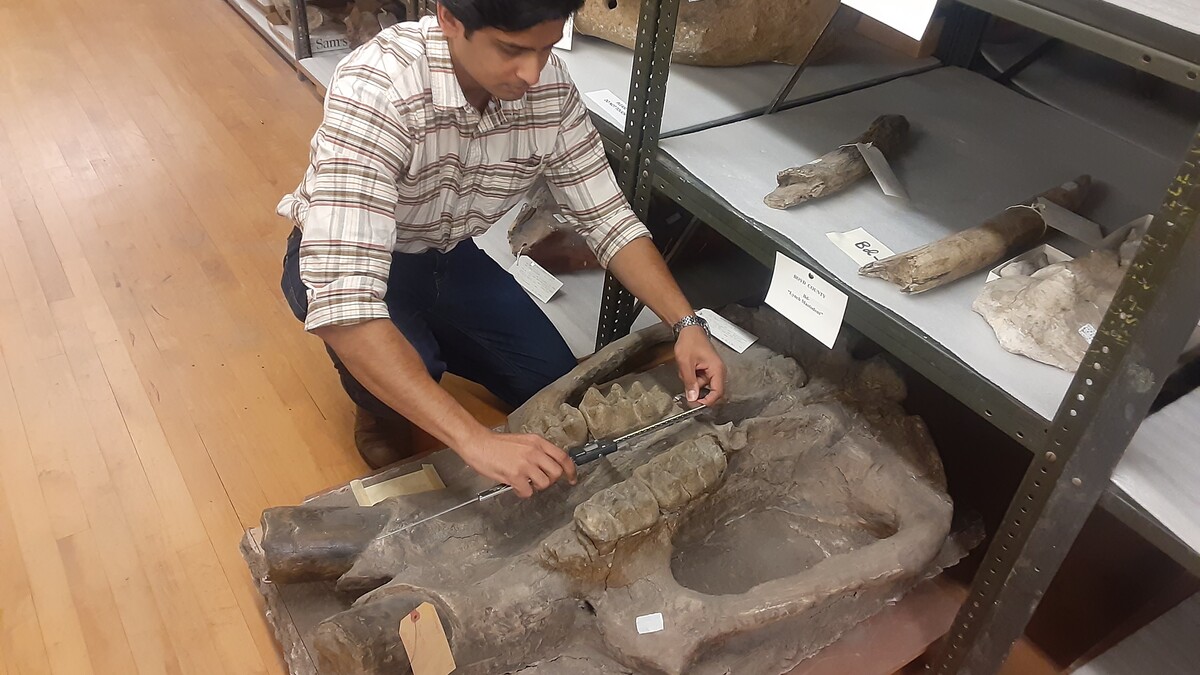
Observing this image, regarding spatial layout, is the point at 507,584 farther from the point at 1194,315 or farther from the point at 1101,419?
the point at 1194,315

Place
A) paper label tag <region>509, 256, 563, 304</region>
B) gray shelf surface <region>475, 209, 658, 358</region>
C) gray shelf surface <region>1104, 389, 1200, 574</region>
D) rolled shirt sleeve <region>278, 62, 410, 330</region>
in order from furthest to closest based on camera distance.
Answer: paper label tag <region>509, 256, 563, 304</region> → gray shelf surface <region>475, 209, 658, 358</region> → rolled shirt sleeve <region>278, 62, 410, 330</region> → gray shelf surface <region>1104, 389, 1200, 574</region>

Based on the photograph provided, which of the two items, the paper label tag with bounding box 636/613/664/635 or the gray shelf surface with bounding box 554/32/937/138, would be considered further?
the gray shelf surface with bounding box 554/32/937/138

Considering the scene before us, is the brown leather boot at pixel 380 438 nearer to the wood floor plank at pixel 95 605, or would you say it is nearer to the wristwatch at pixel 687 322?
the wood floor plank at pixel 95 605

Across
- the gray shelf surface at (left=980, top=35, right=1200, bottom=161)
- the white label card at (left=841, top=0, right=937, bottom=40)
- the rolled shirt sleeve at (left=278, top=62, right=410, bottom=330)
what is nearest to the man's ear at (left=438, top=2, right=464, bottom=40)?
the rolled shirt sleeve at (left=278, top=62, right=410, bottom=330)

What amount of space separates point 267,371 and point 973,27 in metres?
1.82

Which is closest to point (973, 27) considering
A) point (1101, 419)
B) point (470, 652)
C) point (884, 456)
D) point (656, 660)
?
point (884, 456)

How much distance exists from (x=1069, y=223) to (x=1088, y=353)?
49cm

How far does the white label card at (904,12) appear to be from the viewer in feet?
3.63

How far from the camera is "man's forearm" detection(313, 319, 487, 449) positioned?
128cm

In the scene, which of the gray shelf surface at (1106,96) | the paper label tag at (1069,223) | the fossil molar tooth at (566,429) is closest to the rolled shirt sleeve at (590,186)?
the fossil molar tooth at (566,429)

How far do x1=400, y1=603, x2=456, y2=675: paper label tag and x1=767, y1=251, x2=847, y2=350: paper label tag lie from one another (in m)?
0.70

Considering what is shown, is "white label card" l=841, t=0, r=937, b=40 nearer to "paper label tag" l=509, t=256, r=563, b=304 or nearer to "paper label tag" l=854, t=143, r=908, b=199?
"paper label tag" l=854, t=143, r=908, b=199

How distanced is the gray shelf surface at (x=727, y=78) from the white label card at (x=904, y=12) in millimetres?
521

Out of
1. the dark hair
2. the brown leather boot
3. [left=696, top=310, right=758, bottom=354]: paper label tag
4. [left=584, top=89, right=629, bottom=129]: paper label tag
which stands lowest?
the brown leather boot
